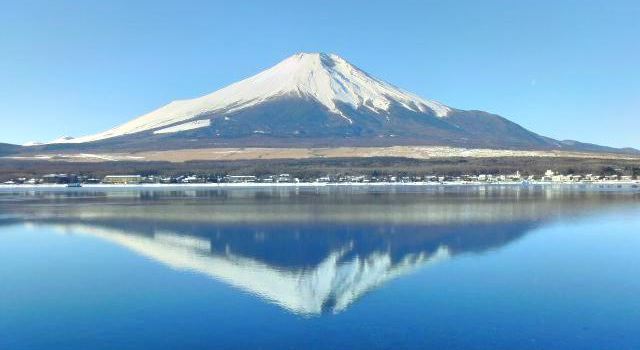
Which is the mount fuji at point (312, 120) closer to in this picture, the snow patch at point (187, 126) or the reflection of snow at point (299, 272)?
the snow patch at point (187, 126)

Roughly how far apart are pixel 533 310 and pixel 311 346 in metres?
3.72

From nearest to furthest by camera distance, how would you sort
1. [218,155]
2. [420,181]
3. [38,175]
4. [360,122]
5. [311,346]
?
[311,346]
[420,181]
[38,175]
[218,155]
[360,122]

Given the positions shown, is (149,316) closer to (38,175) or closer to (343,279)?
(343,279)

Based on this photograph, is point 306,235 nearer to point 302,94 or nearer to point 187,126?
point 187,126

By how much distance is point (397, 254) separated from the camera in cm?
1462

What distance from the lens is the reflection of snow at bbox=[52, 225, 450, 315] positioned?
10500mm

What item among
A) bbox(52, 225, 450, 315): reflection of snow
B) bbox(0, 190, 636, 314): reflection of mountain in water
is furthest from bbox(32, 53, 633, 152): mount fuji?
bbox(52, 225, 450, 315): reflection of snow

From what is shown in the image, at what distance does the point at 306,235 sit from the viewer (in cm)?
1766

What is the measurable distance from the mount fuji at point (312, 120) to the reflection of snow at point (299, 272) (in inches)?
2619

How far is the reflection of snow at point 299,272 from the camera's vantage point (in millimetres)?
10500

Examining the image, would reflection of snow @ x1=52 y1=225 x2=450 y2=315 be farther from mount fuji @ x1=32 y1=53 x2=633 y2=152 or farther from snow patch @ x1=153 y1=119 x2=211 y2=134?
snow patch @ x1=153 y1=119 x2=211 y2=134

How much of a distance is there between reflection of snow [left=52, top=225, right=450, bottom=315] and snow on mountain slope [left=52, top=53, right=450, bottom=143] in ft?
275

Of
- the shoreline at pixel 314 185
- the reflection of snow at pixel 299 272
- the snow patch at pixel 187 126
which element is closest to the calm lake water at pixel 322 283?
the reflection of snow at pixel 299 272

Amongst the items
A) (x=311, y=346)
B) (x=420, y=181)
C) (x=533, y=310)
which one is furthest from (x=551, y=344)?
(x=420, y=181)
